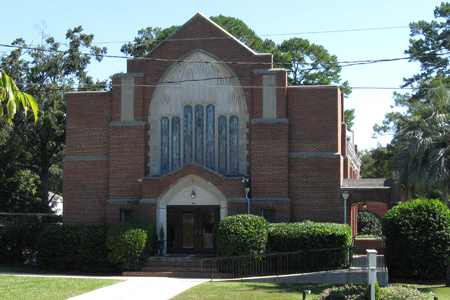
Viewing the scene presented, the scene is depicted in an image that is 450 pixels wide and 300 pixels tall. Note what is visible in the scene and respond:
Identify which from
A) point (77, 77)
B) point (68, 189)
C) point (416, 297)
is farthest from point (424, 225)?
point (77, 77)

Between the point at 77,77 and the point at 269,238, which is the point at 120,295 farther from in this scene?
the point at 77,77

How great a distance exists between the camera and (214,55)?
89.0ft

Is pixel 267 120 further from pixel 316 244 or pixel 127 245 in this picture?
pixel 127 245

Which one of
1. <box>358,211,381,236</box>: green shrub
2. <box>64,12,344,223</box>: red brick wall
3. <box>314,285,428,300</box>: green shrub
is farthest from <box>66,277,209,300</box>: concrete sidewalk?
<box>358,211,381,236</box>: green shrub

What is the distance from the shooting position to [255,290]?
63.5 ft

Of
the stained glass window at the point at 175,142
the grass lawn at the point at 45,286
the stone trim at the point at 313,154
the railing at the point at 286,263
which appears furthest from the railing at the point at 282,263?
the stained glass window at the point at 175,142

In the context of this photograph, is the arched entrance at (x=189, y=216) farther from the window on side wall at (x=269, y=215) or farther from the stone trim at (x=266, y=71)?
the stone trim at (x=266, y=71)

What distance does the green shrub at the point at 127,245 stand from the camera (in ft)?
78.2

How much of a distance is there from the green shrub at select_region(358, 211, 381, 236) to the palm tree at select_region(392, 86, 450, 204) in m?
16.3

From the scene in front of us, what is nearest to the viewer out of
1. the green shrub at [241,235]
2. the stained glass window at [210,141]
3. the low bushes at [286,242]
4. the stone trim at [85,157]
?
the low bushes at [286,242]

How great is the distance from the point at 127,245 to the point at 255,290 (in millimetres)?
6606

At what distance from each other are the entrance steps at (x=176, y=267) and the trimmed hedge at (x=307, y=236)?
9.42 ft

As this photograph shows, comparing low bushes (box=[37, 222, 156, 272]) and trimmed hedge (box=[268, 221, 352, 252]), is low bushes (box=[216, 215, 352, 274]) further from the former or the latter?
low bushes (box=[37, 222, 156, 272])

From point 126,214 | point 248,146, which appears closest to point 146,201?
point 126,214
